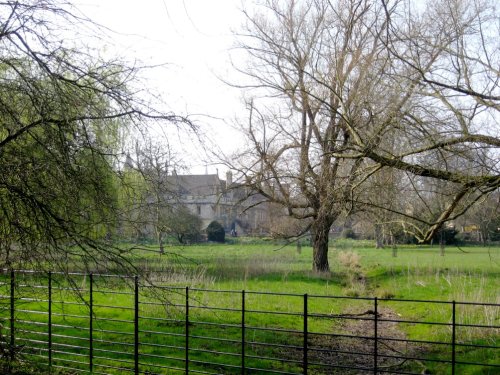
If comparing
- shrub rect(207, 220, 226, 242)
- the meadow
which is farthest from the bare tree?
shrub rect(207, 220, 226, 242)

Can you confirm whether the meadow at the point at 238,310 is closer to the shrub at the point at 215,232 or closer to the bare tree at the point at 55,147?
the bare tree at the point at 55,147

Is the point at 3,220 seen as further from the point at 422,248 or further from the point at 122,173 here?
the point at 422,248

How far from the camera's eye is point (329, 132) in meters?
14.9

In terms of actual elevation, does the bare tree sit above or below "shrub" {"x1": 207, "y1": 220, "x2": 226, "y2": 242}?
above

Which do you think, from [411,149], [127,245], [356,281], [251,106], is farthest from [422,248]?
[127,245]

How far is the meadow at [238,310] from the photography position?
7508 mm

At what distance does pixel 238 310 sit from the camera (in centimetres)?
727

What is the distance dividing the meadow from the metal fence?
1.6 inches

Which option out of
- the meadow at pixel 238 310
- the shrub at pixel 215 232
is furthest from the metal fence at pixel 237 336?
the shrub at pixel 215 232

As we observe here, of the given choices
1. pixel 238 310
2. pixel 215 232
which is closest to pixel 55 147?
pixel 238 310

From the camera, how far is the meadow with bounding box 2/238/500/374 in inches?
296

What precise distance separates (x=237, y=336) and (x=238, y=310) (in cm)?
418

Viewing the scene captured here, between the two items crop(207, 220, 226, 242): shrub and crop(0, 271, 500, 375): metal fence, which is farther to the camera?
crop(207, 220, 226, 242): shrub

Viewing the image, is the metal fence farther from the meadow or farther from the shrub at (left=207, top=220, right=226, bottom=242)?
the shrub at (left=207, top=220, right=226, bottom=242)
